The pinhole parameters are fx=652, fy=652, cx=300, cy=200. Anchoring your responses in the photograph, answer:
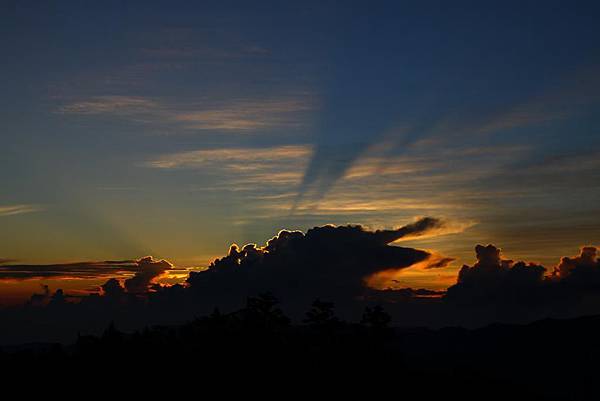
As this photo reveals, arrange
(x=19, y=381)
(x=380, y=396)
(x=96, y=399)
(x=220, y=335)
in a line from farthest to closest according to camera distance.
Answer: (x=380, y=396) < (x=220, y=335) < (x=19, y=381) < (x=96, y=399)

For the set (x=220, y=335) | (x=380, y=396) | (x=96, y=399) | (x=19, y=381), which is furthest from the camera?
(x=380, y=396)

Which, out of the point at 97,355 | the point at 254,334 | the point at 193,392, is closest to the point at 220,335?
the point at 254,334

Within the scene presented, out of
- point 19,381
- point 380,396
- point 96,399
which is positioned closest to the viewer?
point 96,399

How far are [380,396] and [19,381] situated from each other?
85.2m

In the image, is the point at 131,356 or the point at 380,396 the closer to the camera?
the point at 131,356

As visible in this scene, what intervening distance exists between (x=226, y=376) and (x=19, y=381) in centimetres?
4218

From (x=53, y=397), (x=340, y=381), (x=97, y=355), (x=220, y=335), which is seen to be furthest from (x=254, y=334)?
(x=53, y=397)

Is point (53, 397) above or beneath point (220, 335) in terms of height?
beneath

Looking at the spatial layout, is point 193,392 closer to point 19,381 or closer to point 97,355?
point 97,355

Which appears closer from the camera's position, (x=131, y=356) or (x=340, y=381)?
(x=131, y=356)

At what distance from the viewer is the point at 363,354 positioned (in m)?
152

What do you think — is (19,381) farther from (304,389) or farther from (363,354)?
(363,354)

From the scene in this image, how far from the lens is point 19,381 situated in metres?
134

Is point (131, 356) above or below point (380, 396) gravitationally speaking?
above
